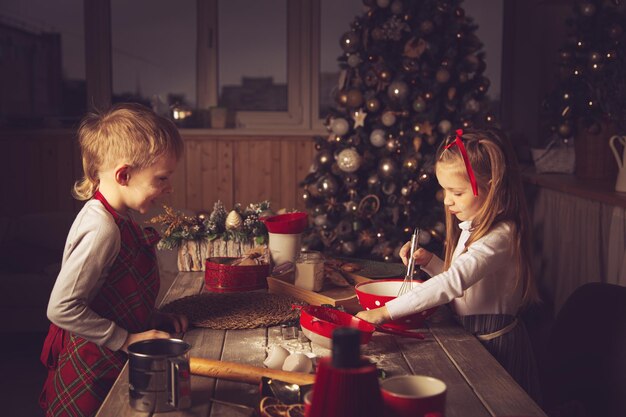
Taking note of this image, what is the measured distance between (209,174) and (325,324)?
400cm

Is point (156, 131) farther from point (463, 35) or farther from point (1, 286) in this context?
point (463, 35)

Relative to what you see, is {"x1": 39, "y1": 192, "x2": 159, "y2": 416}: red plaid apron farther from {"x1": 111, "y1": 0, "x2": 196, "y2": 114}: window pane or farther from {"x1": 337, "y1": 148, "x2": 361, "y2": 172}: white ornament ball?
{"x1": 111, "y1": 0, "x2": 196, "y2": 114}: window pane

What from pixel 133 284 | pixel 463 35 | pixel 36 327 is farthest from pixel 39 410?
pixel 463 35

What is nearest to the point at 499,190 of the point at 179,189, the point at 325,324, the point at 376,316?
the point at 376,316

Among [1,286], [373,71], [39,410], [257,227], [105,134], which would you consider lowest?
[39,410]

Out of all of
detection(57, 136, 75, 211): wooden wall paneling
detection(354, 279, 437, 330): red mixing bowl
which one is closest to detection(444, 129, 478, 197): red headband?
detection(354, 279, 437, 330): red mixing bowl

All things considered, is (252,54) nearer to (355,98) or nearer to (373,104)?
(355,98)

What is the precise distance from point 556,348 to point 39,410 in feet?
7.79

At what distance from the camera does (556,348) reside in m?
1.91

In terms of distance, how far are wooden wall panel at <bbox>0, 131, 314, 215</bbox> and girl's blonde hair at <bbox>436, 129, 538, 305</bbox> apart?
353 centimetres

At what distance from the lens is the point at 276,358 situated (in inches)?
54.9

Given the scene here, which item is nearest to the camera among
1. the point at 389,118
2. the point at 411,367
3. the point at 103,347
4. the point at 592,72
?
the point at 411,367

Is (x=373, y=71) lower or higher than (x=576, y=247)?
higher

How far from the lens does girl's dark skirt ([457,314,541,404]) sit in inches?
73.5
